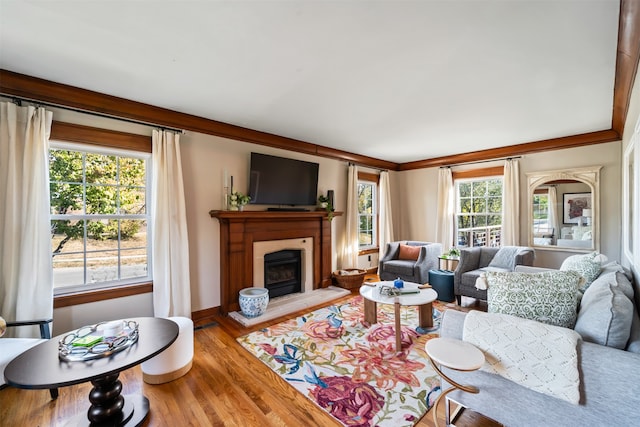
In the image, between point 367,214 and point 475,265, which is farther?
point 367,214

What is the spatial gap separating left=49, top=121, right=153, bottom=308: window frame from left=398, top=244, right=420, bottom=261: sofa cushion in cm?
401

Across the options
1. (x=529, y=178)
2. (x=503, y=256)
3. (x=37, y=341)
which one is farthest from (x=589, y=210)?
(x=37, y=341)

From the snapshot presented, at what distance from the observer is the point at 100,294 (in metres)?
2.77

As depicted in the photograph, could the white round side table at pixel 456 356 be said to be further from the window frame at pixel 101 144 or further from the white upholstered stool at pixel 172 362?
the window frame at pixel 101 144

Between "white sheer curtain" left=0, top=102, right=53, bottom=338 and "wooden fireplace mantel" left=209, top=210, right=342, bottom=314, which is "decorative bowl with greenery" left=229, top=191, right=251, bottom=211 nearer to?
"wooden fireplace mantel" left=209, top=210, right=342, bottom=314

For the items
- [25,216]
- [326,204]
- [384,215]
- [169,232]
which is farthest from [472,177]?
[25,216]

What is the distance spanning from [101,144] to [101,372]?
7.62 feet

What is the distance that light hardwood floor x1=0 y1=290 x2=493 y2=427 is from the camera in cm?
177

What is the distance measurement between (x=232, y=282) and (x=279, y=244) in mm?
890

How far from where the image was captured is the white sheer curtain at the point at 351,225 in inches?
206

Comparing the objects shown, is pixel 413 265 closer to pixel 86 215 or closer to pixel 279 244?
pixel 279 244

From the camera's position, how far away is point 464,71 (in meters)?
2.23

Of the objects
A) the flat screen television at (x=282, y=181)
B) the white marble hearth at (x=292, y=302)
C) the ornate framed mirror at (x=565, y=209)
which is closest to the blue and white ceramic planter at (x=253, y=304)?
the white marble hearth at (x=292, y=302)

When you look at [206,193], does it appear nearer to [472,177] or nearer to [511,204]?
[472,177]
